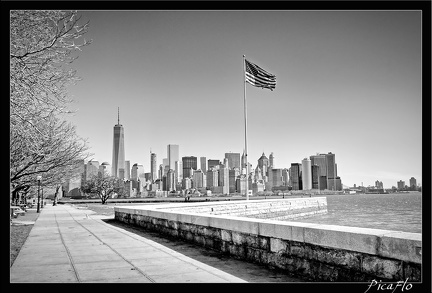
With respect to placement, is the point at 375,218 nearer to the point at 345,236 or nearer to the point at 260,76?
the point at 260,76

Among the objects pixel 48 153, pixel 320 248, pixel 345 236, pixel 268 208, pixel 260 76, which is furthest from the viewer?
pixel 268 208

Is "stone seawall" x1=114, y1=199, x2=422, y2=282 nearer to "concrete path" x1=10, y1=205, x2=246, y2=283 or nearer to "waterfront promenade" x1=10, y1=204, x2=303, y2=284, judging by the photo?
"waterfront promenade" x1=10, y1=204, x2=303, y2=284

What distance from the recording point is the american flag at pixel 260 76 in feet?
64.4

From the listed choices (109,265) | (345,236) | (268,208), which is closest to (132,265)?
(109,265)

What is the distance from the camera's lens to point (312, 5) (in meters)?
4.20

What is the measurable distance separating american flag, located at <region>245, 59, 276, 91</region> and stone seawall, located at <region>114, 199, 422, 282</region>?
13206 mm

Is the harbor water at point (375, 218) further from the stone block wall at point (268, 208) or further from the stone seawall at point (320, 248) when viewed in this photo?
the stone seawall at point (320, 248)

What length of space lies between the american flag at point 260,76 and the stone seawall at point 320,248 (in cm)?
1321

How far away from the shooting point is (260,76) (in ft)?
64.7

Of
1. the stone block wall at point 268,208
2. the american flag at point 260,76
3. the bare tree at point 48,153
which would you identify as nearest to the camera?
the bare tree at point 48,153

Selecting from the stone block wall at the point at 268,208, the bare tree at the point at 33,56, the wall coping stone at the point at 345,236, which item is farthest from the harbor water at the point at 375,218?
the bare tree at the point at 33,56

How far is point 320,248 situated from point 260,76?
15999mm

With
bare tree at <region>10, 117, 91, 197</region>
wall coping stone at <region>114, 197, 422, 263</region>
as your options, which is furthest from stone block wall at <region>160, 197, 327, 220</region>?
wall coping stone at <region>114, 197, 422, 263</region>

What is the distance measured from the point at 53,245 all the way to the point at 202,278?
5721 millimetres
